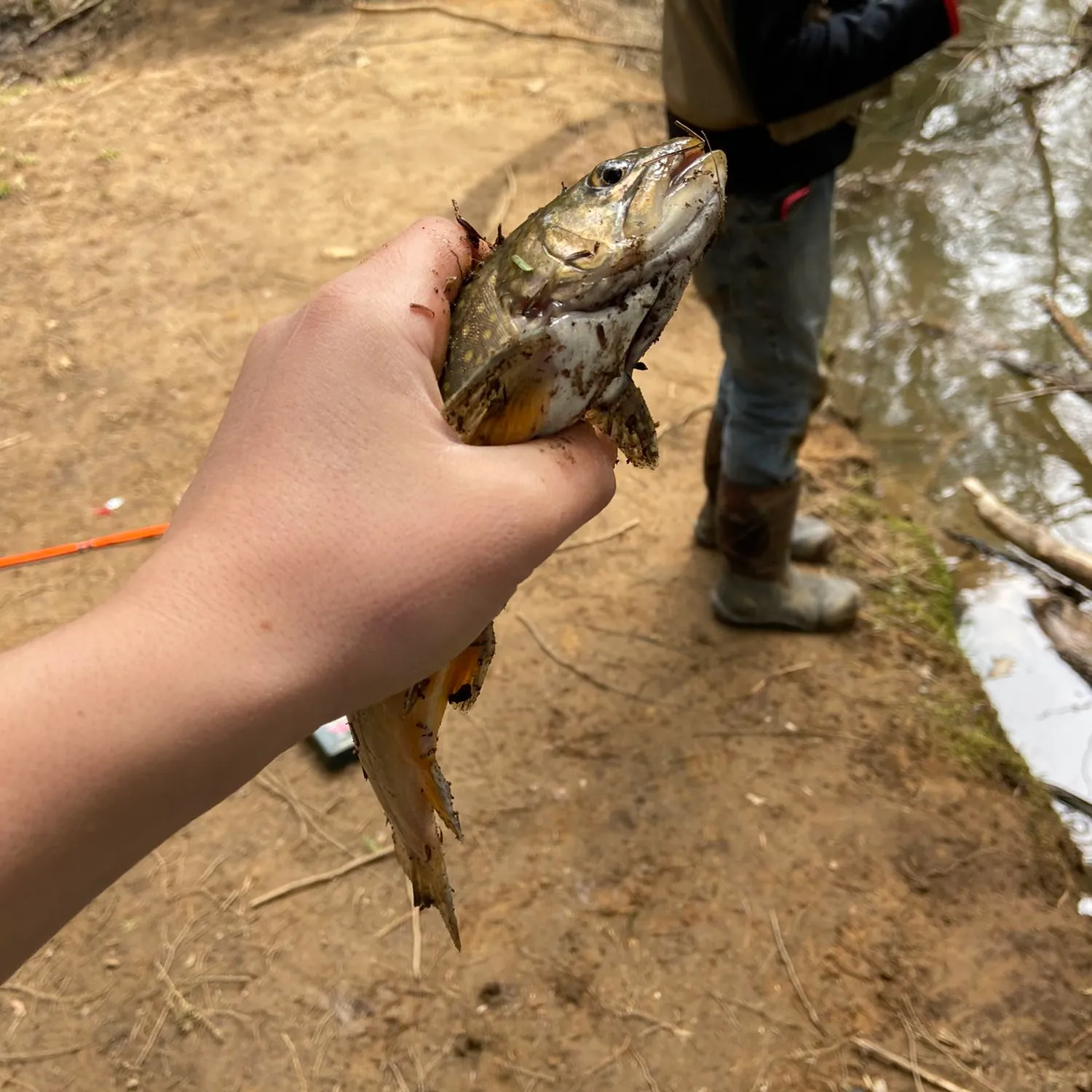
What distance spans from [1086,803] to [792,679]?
0.98m

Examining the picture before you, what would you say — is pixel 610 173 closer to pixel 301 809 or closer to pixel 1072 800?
pixel 301 809

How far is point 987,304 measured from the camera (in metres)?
4.75

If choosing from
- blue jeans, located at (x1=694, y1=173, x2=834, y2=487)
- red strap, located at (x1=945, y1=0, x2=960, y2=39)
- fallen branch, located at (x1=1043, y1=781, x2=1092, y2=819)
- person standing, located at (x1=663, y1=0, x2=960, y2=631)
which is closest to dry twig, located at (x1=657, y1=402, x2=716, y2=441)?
person standing, located at (x1=663, y1=0, x2=960, y2=631)

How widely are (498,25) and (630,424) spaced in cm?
627

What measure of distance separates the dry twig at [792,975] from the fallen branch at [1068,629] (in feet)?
5.07

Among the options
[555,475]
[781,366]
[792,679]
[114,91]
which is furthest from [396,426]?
[114,91]

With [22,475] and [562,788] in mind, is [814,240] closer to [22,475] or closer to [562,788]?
[562,788]

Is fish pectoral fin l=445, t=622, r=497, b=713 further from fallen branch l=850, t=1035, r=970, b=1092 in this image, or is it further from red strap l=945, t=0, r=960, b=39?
red strap l=945, t=0, r=960, b=39

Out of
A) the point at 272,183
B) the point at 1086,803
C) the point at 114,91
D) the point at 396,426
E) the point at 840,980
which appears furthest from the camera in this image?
the point at 114,91

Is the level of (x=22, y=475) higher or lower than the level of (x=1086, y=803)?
higher

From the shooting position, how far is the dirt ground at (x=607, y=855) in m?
2.20

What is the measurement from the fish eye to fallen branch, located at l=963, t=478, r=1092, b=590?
259 cm

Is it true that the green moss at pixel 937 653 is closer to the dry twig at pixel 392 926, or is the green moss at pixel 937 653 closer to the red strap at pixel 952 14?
the dry twig at pixel 392 926

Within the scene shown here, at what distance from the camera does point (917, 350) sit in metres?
4.58
